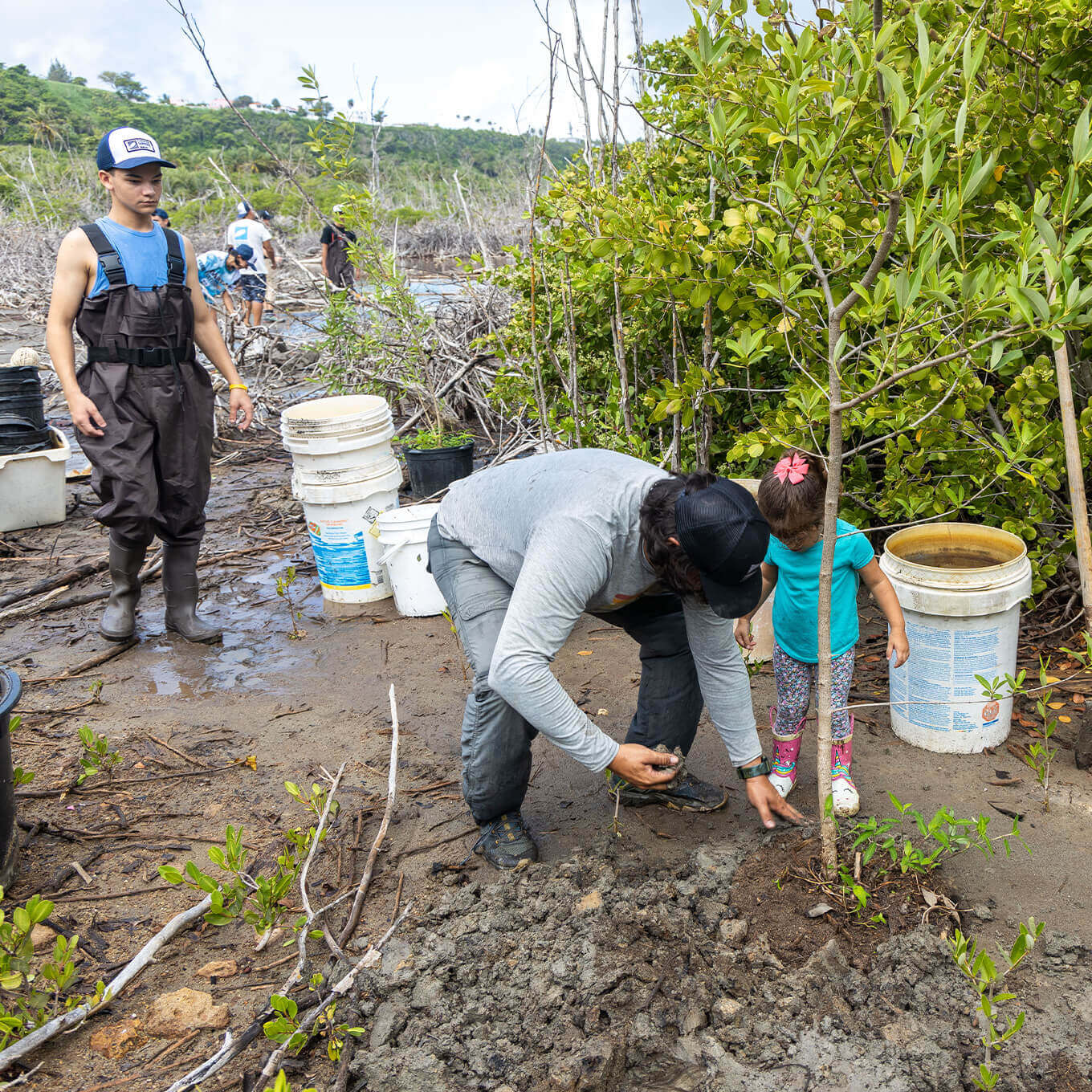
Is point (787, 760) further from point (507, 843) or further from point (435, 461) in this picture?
point (435, 461)

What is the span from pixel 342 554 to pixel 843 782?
9.12ft

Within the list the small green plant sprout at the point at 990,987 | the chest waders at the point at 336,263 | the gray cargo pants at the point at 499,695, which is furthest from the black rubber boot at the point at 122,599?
the chest waders at the point at 336,263

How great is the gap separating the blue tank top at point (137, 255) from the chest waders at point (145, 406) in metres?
0.02

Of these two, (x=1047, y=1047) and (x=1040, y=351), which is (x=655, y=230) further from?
(x=1047, y=1047)

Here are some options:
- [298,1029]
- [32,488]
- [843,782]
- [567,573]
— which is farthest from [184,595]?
[843,782]

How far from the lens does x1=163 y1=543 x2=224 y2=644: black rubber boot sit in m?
4.48

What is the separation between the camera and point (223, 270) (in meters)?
10.4

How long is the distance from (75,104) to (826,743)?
6060 cm

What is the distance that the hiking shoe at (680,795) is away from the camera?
2957mm

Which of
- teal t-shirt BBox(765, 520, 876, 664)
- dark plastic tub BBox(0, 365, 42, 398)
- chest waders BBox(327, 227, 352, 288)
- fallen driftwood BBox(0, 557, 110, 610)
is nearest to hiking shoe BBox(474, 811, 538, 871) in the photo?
teal t-shirt BBox(765, 520, 876, 664)

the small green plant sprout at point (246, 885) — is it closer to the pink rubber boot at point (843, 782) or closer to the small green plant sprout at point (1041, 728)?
the pink rubber boot at point (843, 782)

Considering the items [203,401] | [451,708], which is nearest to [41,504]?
[203,401]

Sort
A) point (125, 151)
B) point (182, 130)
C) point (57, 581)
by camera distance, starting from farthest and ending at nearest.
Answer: point (182, 130) < point (57, 581) < point (125, 151)

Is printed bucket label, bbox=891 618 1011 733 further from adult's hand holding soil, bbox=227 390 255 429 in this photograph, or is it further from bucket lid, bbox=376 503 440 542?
adult's hand holding soil, bbox=227 390 255 429
